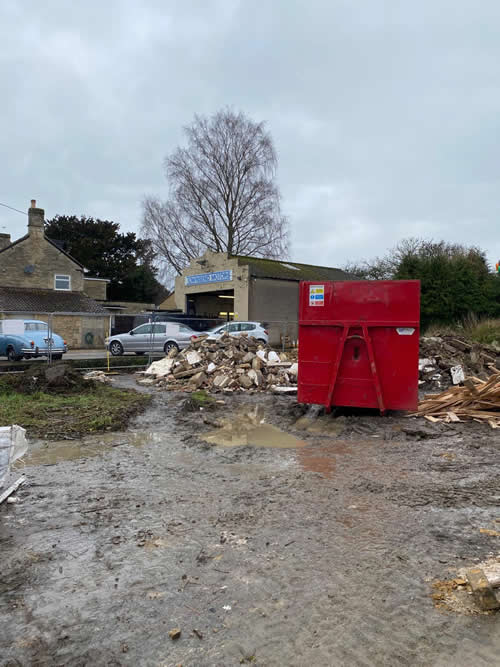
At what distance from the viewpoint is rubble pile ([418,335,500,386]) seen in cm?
1361

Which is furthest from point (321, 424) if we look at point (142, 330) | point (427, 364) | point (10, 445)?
point (142, 330)

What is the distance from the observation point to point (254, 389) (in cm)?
1333

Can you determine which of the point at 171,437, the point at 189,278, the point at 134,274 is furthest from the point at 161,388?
the point at 134,274

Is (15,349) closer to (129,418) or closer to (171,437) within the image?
(129,418)

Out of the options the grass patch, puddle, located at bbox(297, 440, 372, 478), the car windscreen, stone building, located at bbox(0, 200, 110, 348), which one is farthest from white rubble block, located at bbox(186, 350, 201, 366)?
stone building, located at bbox(0, 200, 110, 348)

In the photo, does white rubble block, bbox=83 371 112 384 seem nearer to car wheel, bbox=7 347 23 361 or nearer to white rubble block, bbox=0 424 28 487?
car wheel, bbox=7 347 23 361

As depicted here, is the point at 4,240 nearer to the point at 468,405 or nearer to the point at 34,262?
the point at 34,262

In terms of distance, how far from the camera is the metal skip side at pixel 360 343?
8.43 meters

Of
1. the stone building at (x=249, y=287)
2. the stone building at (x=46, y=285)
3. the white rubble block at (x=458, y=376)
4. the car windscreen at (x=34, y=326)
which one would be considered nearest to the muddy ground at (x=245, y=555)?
the white rubble block at (x=458, y=376)

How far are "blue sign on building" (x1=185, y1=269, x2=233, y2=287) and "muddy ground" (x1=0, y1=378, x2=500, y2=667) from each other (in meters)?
25.6

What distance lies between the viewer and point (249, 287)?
30734 millimetres

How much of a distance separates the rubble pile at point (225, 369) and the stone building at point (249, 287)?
1356 cm

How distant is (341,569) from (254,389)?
9857mm

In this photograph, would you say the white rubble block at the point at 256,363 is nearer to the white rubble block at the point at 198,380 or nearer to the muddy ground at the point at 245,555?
the white rubble block at the point at 198,380
